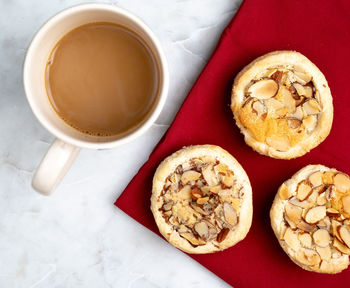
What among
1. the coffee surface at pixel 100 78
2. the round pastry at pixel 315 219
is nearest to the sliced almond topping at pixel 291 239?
the round pastry at pixel 315 219

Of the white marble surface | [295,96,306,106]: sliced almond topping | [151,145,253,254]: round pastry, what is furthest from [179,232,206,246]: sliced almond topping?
[295,96,306,106]: sliced almond topping

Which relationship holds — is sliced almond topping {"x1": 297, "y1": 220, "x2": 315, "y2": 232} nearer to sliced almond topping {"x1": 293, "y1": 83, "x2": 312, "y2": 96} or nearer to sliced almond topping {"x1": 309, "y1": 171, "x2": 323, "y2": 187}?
sliced almond topping {"x1": 309, "y1": 171, "x2": 323, "y2": 187}

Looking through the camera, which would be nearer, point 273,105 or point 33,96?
point 33,96

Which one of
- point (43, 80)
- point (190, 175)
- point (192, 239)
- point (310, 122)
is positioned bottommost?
point (192, 239)

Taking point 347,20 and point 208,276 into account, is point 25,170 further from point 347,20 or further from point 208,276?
point 347,20

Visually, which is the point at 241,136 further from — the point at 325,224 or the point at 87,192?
the point at 87,192

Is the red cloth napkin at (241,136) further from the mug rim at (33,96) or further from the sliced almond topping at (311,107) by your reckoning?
the mug rim at (33,96)

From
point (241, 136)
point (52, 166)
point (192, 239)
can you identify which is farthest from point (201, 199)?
point (52, 166)

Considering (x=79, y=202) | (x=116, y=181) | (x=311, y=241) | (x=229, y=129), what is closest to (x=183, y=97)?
(x=229, y=129)
